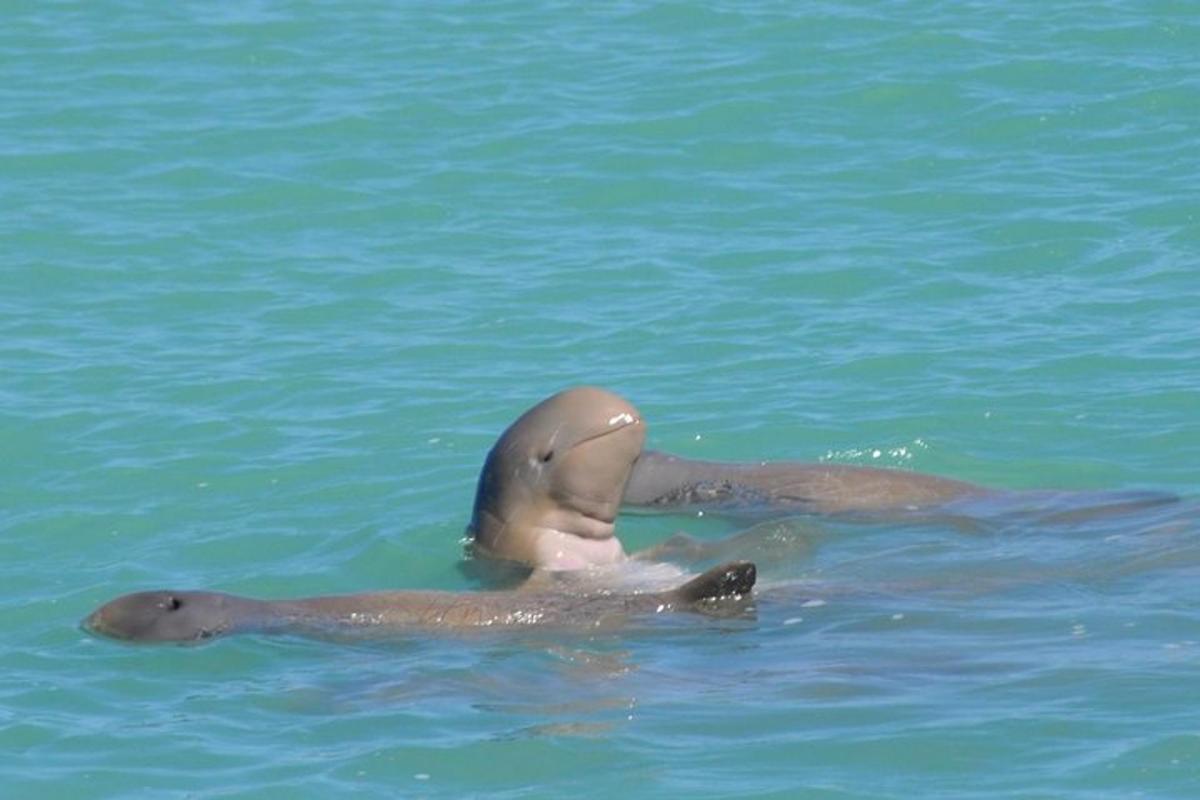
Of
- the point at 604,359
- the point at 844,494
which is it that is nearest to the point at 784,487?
the point at 844,494

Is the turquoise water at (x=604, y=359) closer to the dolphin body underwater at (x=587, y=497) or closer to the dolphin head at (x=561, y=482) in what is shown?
the dolphin body underwater at (x=587, y=497)

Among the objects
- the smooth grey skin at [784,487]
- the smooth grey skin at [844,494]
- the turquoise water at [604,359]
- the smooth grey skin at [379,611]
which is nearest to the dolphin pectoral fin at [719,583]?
the smooth grey skin at [379,611]

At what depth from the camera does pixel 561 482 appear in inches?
496

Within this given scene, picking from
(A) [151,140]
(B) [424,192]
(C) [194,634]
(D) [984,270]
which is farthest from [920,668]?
(A) [151,140]

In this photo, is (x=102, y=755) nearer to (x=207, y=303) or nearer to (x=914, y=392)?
(x=914, y=392)

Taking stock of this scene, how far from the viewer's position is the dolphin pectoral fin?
36.9ft

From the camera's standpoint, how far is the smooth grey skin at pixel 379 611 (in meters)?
11.3

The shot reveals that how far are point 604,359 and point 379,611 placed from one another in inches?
182

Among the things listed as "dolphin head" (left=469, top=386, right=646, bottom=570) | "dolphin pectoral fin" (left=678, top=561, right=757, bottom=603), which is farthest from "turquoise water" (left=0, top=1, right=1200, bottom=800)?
"dolphin head" (left=469, top=386, right=646, bottom=570)

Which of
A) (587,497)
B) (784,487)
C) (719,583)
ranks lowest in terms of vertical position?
(784,487)

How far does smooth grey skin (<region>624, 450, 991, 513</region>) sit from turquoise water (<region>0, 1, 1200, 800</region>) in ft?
0.64

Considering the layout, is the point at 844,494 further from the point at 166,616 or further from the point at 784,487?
the point at 166,616

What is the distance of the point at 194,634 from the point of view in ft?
37.0

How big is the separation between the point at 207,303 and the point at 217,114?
14.9 ft
